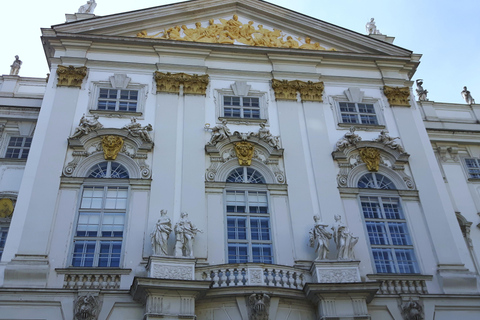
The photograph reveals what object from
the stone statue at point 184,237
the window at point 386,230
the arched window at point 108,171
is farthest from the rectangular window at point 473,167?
the arched window at point 108,171

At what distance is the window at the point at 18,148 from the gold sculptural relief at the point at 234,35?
18.5 ft

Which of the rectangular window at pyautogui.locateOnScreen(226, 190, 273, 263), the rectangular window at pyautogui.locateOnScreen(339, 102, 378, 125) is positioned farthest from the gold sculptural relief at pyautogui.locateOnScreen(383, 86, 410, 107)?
the rectangular window at pyautogui.locateOnScreen(226, 190, 273, 263)

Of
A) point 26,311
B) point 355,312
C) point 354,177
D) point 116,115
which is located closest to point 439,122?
point 354,177

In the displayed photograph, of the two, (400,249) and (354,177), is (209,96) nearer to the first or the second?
(354,177)

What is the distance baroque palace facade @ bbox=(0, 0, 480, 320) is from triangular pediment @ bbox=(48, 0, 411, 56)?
0.06 metres

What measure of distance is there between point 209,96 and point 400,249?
805 cm

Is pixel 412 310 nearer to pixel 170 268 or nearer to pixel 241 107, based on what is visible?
pixel 170 268

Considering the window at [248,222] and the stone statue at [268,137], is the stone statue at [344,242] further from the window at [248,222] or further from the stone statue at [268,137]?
the stone statue at [268,137]

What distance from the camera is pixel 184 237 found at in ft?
45.7

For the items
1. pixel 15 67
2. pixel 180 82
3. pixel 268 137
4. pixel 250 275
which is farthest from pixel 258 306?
pixel 15 67

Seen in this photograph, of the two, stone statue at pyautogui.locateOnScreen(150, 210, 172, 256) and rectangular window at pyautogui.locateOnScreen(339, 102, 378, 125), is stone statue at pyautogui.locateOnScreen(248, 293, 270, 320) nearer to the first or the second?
stone statue at pyautogui.locateOnScreen(150, 210, 172, 256)

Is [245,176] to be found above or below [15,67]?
below

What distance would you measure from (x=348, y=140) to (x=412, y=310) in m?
5.96

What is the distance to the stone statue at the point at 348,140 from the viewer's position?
17297 mm
